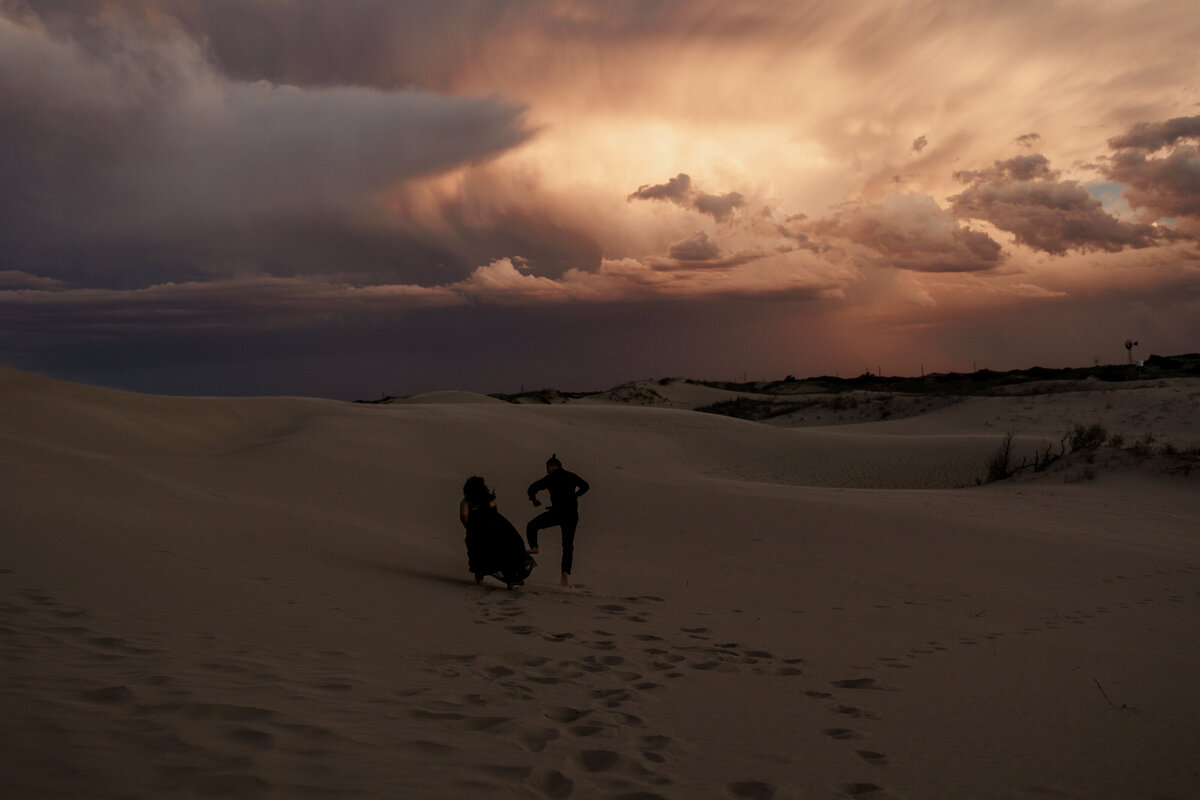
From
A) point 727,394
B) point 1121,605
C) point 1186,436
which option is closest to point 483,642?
point 1121,605

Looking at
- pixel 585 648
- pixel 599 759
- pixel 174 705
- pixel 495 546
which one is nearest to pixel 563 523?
pixel 495 546

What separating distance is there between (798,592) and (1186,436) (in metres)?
31.6

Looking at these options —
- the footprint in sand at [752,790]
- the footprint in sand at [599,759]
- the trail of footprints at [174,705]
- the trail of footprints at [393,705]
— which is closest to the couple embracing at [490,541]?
the trail of footprints at [393,705]

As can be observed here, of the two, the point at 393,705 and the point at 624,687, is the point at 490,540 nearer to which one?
the point at 624,687

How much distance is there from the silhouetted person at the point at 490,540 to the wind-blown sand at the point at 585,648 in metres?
0.36

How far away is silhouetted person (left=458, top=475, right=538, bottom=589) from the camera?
8.45 meters

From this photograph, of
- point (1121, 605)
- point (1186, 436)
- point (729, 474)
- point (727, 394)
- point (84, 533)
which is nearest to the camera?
point (84, 533)

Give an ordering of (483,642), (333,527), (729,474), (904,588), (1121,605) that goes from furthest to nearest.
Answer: (729,474) < (333,527) < (904,588) < (1121,605) < (483,642)

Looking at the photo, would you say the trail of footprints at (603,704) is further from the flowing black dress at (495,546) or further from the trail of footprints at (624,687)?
the flowing black dress at (495,546)

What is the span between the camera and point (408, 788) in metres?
3.22

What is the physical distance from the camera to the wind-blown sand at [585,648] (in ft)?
11.7

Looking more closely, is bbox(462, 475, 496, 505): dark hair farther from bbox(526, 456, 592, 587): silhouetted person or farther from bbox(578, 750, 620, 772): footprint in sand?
bbox(578, 750, 620, 772): footprint in sand

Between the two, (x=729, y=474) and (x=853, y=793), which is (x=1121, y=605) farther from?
(x=729, y=474)

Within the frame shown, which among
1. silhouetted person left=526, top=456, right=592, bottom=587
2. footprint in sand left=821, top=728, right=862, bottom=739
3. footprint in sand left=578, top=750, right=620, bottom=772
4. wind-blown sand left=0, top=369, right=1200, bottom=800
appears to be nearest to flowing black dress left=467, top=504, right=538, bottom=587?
wind-blown sand left=0, top=369, right=1200, bottom=800
